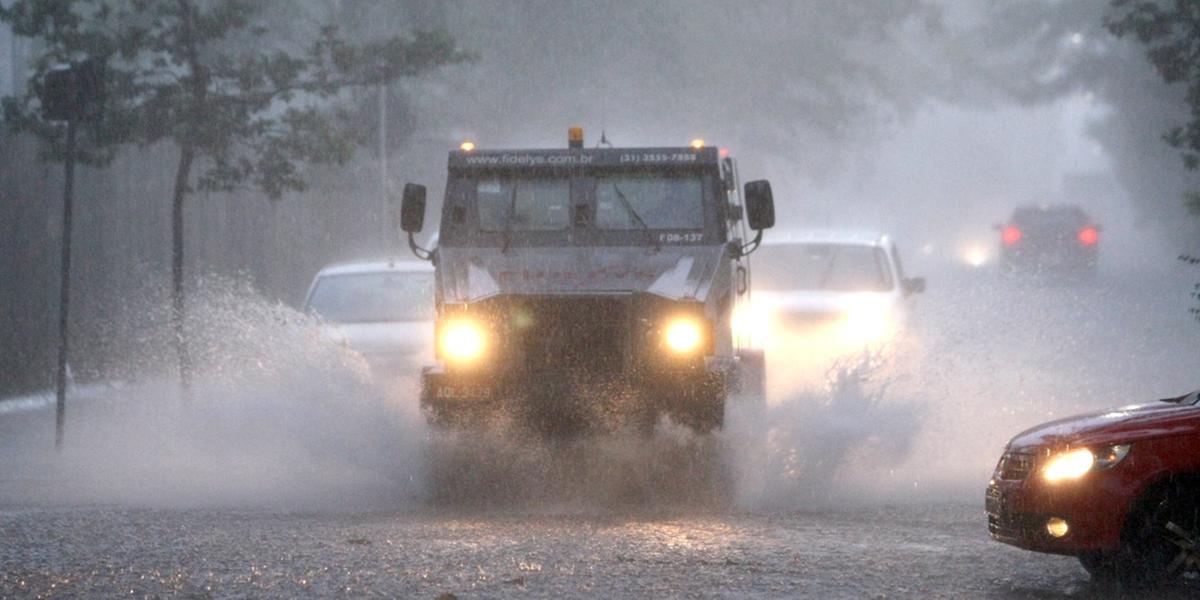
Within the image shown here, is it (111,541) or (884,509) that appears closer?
(111,541)

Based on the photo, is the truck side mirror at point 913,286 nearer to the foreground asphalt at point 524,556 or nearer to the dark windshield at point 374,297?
the dark windshield at point 374,297

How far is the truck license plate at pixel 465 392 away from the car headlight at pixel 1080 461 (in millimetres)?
4291

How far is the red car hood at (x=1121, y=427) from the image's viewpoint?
7969mm

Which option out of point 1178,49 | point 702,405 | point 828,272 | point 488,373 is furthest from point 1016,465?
point 828,272

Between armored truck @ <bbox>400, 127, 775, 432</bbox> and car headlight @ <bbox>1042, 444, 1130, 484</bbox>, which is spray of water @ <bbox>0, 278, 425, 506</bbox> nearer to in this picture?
armored truck @ <bbox>400, 127, 775, 432</bbox>

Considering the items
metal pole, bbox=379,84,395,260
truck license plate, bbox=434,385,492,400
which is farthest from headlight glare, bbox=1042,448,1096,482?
metal pole, bbox=379,84,395,260

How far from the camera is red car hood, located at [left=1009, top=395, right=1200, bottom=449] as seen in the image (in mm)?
7969

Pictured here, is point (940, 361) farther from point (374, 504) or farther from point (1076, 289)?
point (1076, 289)

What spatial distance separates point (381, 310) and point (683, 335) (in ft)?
24.0

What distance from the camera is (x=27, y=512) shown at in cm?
1104

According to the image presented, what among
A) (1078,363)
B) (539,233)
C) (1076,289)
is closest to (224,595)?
(539,233)

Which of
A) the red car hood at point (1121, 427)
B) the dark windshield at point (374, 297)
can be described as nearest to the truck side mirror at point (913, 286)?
the dark windshield at point (374, 297)

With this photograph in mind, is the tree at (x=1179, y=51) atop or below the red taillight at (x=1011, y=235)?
below

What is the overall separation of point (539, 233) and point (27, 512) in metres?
3.85
